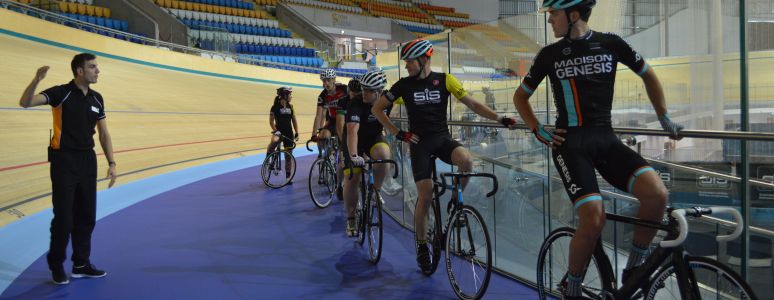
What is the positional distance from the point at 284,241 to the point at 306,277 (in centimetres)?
111

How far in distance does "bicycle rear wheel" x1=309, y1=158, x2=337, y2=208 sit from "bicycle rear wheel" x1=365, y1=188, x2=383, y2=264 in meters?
2.22

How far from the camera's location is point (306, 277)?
3.82 metres

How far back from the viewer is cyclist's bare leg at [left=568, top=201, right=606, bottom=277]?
2.11 m

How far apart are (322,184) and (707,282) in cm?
495

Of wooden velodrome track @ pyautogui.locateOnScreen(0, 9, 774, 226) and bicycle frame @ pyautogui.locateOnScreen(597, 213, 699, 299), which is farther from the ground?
wooden velodrome track @ pyautogui.locateOnScreen(0, 9, 774, 226)

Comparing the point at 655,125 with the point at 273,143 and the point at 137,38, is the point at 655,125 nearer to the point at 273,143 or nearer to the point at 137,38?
the point at 273,143

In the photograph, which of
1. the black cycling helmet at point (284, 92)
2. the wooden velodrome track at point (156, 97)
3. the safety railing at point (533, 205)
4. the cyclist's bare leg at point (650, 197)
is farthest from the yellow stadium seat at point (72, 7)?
the cyclist's bare leg at point (650, 197)

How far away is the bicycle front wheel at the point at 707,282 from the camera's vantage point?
1.77m

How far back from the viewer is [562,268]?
2770 mm

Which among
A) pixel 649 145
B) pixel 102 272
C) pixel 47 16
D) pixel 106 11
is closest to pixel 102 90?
pixel 47 16

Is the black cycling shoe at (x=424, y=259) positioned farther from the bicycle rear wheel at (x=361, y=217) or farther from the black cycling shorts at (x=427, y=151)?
the bicycle rear wheel at (x=361, y=217)

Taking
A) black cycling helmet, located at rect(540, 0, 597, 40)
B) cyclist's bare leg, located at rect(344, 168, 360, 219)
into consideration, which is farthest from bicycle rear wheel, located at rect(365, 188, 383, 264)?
black cycling helmet, located at rect(540, 0, 597, 40)

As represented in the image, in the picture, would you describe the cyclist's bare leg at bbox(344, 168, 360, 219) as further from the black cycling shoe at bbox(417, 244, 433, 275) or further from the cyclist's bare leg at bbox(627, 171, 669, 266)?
the cyclist's bare leg at bbox(627, 171, 669, 266)

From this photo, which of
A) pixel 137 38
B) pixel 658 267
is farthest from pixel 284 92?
pixel 137 38
